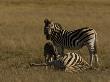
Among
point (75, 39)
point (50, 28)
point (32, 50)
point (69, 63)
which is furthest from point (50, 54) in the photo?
point (32, 50)

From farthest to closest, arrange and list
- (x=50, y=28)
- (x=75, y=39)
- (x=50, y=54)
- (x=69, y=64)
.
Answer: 1. (x=75, y=39)
2. (x=50, y=28)
3. (x=50, y=54)
4. (x=69, y=64)

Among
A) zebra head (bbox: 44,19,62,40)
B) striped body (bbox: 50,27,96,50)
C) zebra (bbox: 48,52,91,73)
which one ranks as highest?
zebra head (bbox: 44,19,62,40)

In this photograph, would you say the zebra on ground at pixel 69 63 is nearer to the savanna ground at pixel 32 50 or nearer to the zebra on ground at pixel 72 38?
the savanna ground at pixel 32 50

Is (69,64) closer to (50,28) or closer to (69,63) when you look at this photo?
(69,63)

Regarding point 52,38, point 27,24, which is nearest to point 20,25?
point 27,24

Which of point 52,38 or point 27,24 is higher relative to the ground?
point 27,24

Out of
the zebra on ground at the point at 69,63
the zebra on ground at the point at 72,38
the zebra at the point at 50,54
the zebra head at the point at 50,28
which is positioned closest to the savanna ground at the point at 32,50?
the zebra on ground at the point at 69,63

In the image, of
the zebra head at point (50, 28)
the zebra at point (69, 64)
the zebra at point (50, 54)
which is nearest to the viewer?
the zebra at point (69, 64)

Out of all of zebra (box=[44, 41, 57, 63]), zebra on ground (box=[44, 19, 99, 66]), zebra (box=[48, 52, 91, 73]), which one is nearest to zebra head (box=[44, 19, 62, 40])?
zebra on ground (box=[44, 19, 99, 66])

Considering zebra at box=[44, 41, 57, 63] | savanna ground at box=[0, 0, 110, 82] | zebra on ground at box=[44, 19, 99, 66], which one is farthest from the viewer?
zebra on ground at box=[44, 19, 99, 66]

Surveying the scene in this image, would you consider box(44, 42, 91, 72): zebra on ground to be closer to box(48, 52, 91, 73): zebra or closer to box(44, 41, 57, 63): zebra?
box(48, 52, 91, 73): zebra

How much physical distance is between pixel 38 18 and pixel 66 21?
2824mm

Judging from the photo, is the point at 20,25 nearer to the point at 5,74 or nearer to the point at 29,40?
the point at 29,40

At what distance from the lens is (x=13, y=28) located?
26.5 meters
